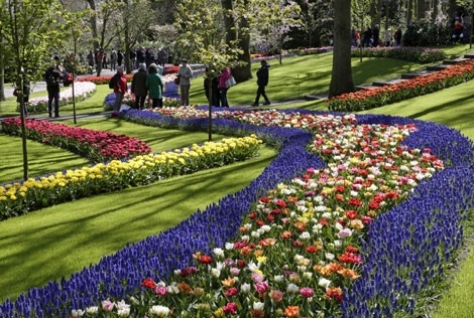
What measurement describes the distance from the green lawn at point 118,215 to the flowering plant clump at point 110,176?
286 millimetres

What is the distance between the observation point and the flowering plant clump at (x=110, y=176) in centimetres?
816

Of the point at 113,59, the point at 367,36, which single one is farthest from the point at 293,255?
the point at 113,59

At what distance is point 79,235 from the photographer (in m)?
6.51

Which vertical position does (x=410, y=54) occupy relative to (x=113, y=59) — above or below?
below

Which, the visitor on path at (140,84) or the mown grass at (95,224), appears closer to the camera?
the mown grass at (95,224)

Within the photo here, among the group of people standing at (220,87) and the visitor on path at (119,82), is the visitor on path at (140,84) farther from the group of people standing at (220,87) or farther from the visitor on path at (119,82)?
the group of people standing at (220,87)

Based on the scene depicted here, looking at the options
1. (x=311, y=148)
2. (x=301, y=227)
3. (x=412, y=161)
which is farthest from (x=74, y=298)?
(x=311, y=148)

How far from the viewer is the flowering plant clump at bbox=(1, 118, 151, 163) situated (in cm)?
1172

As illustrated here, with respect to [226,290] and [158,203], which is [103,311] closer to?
[226,290]

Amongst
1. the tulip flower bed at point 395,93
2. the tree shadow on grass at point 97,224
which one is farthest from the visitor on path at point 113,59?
the tree shadow on grass at point 97,224

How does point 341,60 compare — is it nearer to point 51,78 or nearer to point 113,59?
point 51,78

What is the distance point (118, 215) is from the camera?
7.21m

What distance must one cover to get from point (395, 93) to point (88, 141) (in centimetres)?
828

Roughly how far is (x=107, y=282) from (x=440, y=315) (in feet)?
7.54
